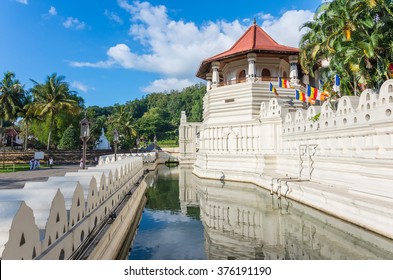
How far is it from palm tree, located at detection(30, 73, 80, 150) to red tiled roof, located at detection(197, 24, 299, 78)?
19236mm

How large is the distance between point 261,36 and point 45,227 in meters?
29.0

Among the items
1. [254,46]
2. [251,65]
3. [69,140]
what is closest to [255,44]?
[254,46]

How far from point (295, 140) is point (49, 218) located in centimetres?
1449

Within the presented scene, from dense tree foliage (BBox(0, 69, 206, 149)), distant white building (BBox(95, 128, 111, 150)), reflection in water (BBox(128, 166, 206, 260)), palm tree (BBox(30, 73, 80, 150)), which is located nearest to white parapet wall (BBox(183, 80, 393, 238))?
reflection in water (BBox(128, 166, 206, 260))

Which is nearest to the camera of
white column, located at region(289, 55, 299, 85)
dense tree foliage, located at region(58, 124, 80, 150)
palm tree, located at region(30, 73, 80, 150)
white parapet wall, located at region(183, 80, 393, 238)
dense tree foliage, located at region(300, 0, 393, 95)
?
white parapet wall, located at region(183, 80, 393, 238)

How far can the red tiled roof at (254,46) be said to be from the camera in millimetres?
24291

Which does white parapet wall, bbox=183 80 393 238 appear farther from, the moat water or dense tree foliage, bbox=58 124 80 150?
dense tree foliage, bbox=58 124 80 150

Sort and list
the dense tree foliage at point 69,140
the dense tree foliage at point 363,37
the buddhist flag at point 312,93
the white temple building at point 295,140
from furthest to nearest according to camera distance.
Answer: the dense tree foliage at point 69,140 → the buddhist flag at point 312,93 → the dense tree foliage at point 363,37 → the white temple building at point 295,140

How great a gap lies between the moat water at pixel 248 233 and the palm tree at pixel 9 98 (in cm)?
2889

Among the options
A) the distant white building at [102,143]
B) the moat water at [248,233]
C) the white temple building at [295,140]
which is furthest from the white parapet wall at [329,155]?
the distant white building at [102,143]

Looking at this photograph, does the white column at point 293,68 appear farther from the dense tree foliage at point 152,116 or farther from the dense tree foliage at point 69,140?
the dense tree foliage at point 69,140

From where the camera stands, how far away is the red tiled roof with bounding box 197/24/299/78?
24.3 metres

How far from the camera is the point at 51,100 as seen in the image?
37.5 metres
